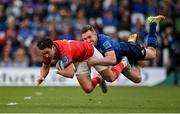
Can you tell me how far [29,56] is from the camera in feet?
89.1

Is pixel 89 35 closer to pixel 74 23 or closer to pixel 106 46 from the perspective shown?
pixel 106 46

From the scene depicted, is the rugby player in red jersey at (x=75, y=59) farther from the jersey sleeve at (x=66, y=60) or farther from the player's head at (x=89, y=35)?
the player's head at (x=89, y=35)

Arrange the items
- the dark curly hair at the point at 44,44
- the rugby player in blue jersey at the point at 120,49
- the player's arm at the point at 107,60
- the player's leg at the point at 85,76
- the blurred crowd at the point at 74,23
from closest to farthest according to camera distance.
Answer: the dark curly hair at the point at 44,44 → the player's arm at the point at 107,60 → the rugby player in blue jersey at the point at 120,49 → the player's leg at the point at 85,76 → the blurred crowd at the point at 74,23

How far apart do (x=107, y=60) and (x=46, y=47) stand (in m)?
2.12

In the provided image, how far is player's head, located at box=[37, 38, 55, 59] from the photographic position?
44.4ft

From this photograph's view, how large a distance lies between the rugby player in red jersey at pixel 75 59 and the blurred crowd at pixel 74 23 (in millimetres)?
10824

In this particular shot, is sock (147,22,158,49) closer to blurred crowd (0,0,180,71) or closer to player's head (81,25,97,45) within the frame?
player's head (81,25,97,45)

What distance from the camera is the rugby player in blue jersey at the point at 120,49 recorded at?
15.4m

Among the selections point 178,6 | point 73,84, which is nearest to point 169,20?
point 178,6

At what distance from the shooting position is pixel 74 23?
28.5 metres

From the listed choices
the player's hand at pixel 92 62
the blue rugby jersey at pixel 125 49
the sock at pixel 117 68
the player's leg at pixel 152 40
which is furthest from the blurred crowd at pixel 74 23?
the player's hand at pixel 92 62

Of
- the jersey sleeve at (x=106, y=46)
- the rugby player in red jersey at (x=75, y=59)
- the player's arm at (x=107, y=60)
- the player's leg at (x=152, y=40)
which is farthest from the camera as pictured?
the player's leg at (x=152, y=40)

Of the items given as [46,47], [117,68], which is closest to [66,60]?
[46,47]

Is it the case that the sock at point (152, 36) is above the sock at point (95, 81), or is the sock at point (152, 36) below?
above
